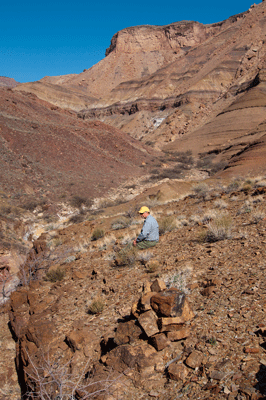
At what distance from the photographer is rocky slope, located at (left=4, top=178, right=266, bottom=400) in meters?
2.53

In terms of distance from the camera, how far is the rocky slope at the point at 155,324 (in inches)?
99.7

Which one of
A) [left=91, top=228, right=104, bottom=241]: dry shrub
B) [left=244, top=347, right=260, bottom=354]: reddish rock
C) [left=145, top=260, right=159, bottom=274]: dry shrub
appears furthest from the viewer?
[left=91, top=228, right=104, bottom=241]: dry shrub

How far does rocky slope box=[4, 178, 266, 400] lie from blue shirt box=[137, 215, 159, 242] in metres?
0.30

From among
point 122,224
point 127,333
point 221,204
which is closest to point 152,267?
point 127,333

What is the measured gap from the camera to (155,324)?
3.07 metres

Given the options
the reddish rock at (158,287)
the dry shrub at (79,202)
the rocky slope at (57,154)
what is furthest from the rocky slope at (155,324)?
the rocky slope at (57,154)

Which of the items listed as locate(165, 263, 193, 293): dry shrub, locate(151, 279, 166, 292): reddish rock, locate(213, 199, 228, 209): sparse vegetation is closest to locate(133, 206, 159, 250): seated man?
locate(165, 263, 193, 293): dry shrub

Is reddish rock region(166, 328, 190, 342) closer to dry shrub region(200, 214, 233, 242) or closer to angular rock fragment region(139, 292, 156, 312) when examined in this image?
angular rock fragment region(139, 292, 156, 312)

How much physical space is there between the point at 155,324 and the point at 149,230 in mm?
3337

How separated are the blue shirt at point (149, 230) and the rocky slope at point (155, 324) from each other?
0.30 metres

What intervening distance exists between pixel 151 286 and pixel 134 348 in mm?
834

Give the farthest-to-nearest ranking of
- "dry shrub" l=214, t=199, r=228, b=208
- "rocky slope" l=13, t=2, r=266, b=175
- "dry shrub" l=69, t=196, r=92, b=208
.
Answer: "rocky slope" l=13, t=2, r=266, b=175, "dry shrub" l=69, t=196, r=92, b=208, "dry shrub" l=214, t=199, r=228, b=208

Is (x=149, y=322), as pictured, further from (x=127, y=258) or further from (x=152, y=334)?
(x=127, y=258)

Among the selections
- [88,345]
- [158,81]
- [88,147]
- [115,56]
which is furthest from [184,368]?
[115,56]
